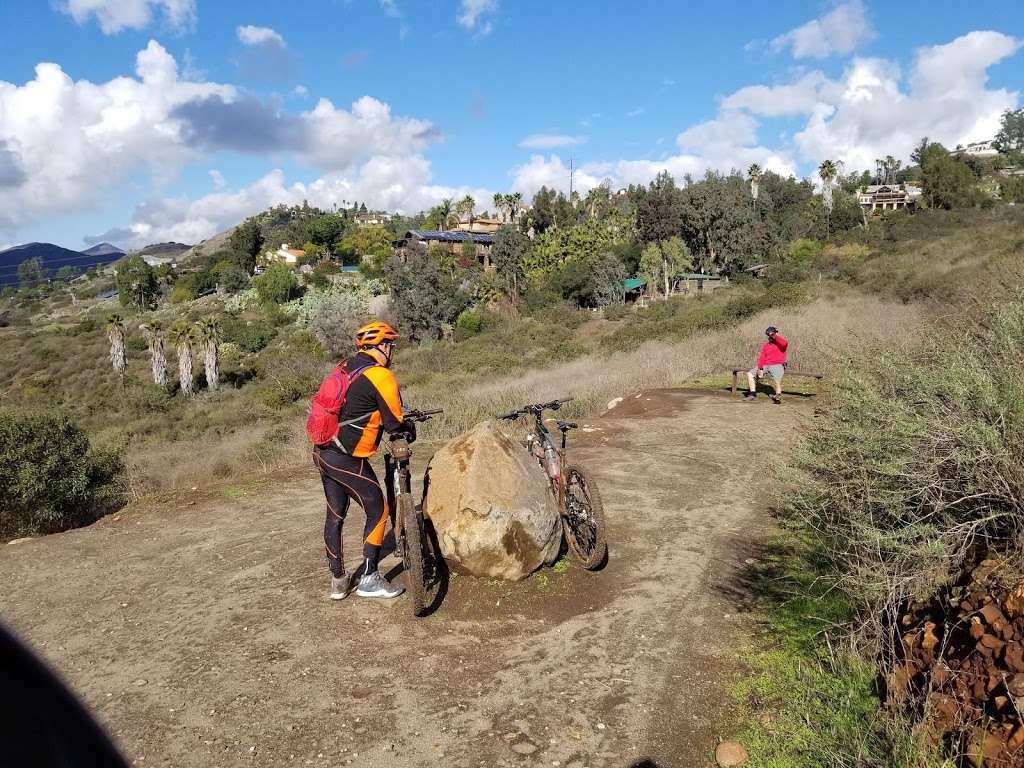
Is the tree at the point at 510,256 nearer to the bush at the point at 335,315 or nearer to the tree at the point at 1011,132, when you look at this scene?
the bush at the point at 335,315

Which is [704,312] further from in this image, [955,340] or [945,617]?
[945,617]

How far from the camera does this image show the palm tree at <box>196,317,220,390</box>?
37.0 m

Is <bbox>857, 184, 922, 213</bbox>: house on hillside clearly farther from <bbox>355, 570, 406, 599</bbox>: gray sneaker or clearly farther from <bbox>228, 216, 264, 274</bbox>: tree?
<bbox>355, 570, 406, 599</bbox>: gray sneaker

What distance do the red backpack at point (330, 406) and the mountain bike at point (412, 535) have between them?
1.41 ft

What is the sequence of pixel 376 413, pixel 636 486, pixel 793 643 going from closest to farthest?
pixel 793 643 → pixel 376 413 → pixel 636 486

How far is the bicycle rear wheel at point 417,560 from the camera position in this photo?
4621 mm

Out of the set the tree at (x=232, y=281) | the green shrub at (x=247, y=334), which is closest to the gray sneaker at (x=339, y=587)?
the green shrub at (x=247, y=334)

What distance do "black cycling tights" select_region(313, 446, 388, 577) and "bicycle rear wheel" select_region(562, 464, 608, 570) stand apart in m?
1.57

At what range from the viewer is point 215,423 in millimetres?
26953

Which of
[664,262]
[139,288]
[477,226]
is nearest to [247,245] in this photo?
[139,288]

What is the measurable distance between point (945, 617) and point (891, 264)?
3058cm

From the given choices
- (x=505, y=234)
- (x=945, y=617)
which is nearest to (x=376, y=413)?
(x=945, y=617)

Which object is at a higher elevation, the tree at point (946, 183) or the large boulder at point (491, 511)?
the tree at point (946, 183)

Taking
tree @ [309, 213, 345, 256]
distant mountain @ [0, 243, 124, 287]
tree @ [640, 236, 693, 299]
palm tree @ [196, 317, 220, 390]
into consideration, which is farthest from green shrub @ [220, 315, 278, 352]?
distant mountain @ [0, 243, 124, 287]
